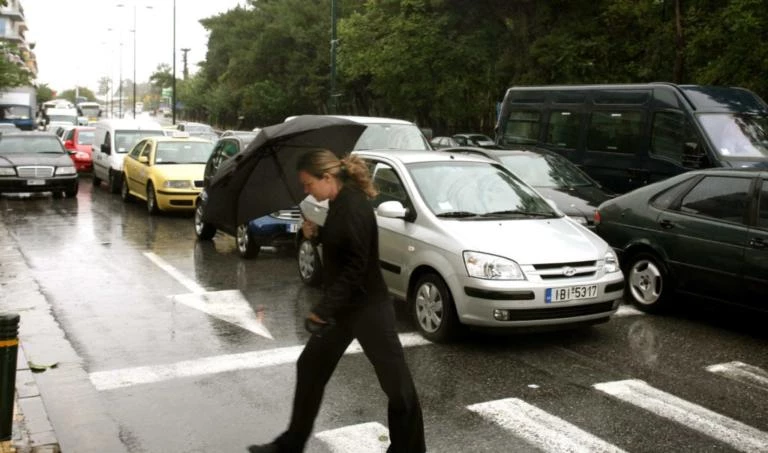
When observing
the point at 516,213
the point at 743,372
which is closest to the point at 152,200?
the point at 516,213

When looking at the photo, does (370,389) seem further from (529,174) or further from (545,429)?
(529,174)

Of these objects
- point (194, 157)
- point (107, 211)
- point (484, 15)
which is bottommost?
point (107, 211)

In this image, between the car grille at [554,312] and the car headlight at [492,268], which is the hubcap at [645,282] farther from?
the car headlight at [492,268]

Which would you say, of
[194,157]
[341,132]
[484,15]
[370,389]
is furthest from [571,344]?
[484,15]

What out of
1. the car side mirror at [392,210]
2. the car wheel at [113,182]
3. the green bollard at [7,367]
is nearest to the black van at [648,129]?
the car side mirror at [392,210]

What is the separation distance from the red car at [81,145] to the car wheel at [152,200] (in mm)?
10814

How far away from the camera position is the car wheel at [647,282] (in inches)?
334

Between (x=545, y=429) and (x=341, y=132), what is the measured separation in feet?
7.41

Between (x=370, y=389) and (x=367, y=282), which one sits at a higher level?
(x=367, y=282)

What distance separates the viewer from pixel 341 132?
5.14m

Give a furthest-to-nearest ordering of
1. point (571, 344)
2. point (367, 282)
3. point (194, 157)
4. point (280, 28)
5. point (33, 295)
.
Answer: point (280, 28) < point (194, 157) < point (33, 295) < point (571, 344) < point (367, 282)

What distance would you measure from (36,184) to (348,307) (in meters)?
16.6

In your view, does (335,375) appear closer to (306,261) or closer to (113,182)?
(306,261)

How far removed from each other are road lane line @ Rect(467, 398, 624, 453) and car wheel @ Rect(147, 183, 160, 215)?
12.0 metres
